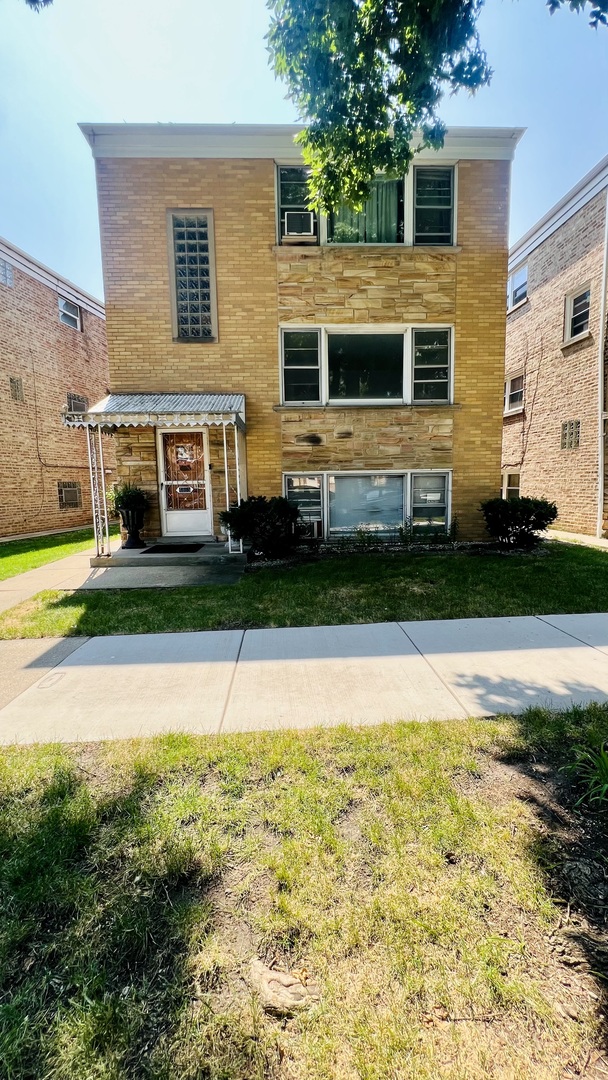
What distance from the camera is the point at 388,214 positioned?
990 centimetres

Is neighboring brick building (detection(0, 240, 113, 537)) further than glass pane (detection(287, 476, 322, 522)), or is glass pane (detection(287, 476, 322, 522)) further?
neighboring brick building (detection(0, 240, 113, 537))

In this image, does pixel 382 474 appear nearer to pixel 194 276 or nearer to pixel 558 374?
pixel 194 276

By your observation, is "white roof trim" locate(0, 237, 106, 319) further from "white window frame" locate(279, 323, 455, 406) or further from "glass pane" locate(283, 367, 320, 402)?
"glass pane" locate(283, 367, 320, 402)

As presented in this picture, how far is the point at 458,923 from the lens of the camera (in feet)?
5.83

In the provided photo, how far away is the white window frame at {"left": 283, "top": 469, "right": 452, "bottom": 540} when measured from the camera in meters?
10.2

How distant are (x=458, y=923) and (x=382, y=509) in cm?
899

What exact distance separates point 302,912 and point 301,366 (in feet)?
31.8

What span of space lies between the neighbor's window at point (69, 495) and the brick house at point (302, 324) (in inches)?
331

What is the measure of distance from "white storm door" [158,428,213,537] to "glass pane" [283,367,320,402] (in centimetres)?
205

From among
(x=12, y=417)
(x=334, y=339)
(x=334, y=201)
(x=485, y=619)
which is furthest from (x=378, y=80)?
(x=12, y=417)

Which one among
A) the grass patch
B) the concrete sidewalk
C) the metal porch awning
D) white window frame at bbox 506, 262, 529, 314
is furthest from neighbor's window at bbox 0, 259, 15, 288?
white window frame at bbox 506, 262, 529, 314

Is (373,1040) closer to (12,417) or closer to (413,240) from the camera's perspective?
(413,240)

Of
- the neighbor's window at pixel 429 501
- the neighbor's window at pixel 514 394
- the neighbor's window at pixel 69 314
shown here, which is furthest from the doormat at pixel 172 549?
the neighbor's window at pixel 514 394

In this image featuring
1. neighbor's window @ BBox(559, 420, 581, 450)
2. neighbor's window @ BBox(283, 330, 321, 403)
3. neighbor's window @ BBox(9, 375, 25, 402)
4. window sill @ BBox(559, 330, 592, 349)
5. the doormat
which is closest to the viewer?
the doormat
